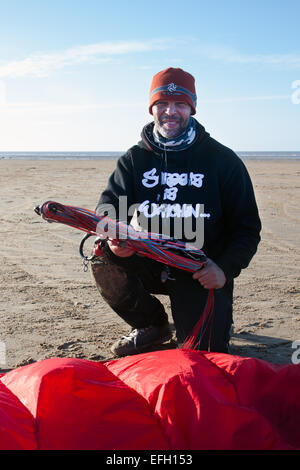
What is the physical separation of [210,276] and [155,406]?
99 centimetres

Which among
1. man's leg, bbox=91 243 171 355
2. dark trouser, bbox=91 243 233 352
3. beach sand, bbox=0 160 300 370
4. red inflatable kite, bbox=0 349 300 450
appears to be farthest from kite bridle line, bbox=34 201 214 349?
beach sand, bbox=0 160 300 370

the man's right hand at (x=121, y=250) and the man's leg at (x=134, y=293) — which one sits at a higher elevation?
the man's right hand at (x=121, y=250)

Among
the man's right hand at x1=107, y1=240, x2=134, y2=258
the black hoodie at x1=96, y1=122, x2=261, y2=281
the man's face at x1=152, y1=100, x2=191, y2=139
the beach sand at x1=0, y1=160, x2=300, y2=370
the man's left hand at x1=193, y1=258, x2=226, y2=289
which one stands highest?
the man's face at x1=152, y1=100, x2=191, y2=139

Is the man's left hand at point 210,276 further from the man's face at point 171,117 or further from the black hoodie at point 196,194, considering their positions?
the man's face at point 171,117

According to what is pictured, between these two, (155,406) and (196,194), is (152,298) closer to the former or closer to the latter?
(196,194)

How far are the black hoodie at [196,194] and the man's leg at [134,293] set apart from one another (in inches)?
10.3

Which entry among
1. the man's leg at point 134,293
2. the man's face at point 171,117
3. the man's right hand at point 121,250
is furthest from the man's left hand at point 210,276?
the man's face at point 171,117

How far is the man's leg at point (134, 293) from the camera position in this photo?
3291 millimetres

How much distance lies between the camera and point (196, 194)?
3213mm

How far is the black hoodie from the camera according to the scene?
3166 mm

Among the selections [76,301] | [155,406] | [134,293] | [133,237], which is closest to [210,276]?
[133,237]

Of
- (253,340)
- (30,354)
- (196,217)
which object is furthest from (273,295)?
(30,354)

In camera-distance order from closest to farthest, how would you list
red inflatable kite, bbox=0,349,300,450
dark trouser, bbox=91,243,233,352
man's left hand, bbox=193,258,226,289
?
red inflatable kite, bbox=0,349,300,450 < man's left hand, bbox=193,258,226,289 < dark trouser, bbox=91,243,233,352

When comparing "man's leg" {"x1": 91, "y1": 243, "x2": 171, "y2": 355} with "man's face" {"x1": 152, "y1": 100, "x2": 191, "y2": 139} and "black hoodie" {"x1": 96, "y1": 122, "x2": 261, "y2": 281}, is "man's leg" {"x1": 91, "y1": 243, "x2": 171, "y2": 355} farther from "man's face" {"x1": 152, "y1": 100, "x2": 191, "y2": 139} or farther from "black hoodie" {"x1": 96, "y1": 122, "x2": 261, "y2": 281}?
"man's face" {"x1": 152, "y1": 100, "x2": 191, "y2": 139}
